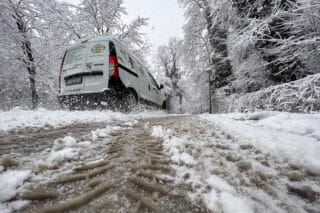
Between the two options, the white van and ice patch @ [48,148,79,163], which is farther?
the white van

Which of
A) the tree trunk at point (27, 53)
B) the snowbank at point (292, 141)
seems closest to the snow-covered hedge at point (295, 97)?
the snowbank at point (292, 141)

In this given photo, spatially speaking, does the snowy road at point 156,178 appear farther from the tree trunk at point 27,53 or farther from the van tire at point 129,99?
the tree trunk at point 27,53

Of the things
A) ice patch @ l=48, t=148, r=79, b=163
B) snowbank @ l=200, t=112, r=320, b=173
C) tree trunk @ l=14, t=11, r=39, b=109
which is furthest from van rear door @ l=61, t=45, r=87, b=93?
tree trunk @ l=14, t=11, r=39, b=109

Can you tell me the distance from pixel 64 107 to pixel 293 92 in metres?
5.79

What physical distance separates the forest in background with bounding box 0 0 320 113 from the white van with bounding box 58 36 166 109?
3563 millimetres

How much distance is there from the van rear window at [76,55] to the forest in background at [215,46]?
435 cm

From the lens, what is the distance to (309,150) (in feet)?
4.29

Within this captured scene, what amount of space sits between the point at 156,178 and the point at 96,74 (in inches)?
149

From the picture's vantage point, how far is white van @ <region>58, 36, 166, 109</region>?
4.19 metres

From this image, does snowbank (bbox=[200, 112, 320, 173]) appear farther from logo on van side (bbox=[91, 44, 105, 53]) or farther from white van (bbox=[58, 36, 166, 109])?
logo on van side (bbox=[91, 44, 105, 53])

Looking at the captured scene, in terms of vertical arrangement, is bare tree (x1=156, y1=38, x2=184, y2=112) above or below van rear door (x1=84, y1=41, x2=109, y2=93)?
above

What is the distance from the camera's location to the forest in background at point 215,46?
456cm

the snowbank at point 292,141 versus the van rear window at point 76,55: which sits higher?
the van rear window at point 76,55

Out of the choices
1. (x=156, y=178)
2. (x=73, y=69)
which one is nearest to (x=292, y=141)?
(x=156, y=178)
